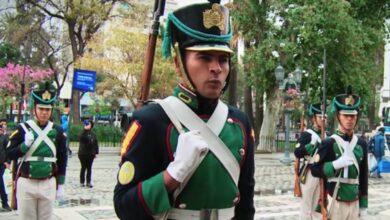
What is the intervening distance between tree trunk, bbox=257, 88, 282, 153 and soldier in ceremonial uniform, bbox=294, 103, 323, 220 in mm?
18756

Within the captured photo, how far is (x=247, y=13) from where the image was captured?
88.0 feet

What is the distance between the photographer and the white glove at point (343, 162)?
6.17 m

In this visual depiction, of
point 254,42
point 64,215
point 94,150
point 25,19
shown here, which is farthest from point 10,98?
point 64,215

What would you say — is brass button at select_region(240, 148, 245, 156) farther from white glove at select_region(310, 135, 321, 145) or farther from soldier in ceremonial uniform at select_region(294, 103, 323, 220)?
white glove at select_region(310, 135, 321, 145)

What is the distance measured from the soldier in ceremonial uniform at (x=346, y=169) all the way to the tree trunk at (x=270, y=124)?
73.1 feet

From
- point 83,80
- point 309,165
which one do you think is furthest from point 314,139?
point 83,80

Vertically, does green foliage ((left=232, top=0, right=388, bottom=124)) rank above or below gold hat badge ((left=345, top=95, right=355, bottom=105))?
above

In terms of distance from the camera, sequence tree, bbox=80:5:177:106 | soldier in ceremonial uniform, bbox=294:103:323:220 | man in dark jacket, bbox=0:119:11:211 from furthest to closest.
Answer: tree, bbox=80:5:177:106, man in dark jacket, bbox=0:119:11:211, soldier in ceremonial uniform, bbox=294:103:323:220

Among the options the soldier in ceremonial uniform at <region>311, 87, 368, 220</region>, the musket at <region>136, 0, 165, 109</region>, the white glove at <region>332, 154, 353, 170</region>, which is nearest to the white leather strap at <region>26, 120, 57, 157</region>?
the musket at <region>136, 0, 165, 109</region>

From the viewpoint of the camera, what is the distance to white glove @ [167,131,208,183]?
2.48 meters

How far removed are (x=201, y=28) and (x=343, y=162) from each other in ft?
12.9

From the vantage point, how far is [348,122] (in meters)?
6.32

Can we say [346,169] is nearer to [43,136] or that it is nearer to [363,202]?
[363,202]

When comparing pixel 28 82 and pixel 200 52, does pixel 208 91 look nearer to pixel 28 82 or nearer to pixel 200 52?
pixel 200 52
